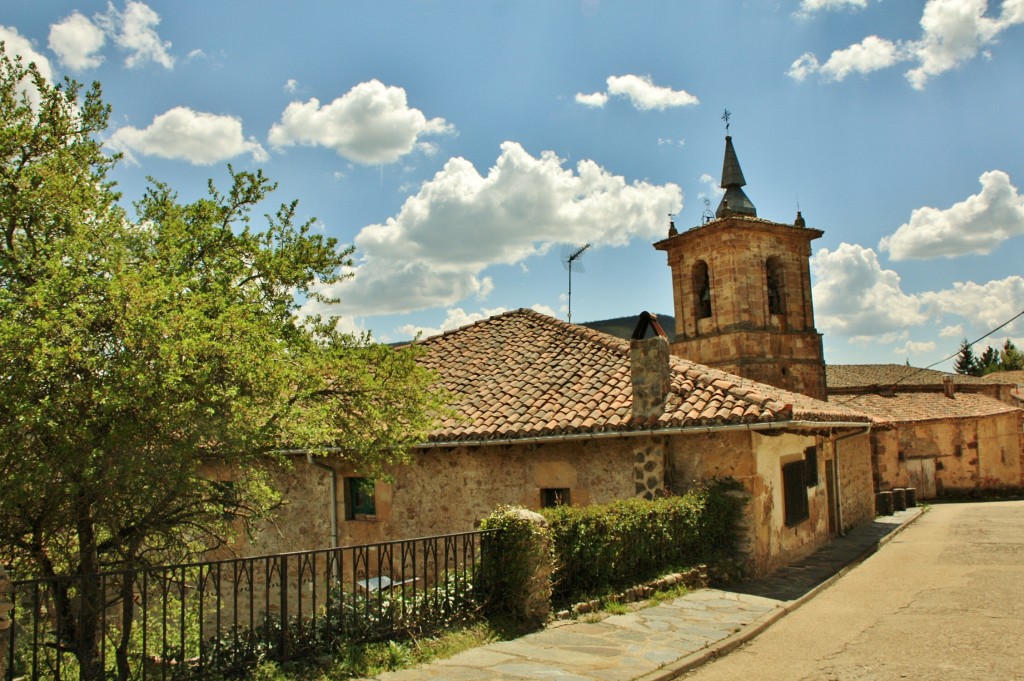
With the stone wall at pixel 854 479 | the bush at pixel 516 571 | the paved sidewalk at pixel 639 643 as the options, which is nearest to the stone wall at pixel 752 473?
the paved sidewalk at pixel 639 643

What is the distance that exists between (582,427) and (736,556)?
117 inches

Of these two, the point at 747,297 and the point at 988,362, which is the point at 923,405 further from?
the point at 988,362

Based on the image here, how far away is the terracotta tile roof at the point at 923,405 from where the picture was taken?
1375 inches

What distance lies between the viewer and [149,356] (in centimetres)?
630

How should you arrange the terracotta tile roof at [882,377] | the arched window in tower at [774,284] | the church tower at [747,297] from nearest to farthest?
the church tower at [747,297], the arched window in tower at [774,284], the terracotta tile roof at [882,377]

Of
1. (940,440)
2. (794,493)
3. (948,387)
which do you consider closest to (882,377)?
(948,387)

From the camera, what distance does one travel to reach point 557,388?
14.0m

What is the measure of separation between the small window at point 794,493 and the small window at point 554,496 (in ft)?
12.3

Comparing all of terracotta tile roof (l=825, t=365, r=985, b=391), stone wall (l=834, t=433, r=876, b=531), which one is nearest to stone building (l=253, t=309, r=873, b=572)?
stone wall (l=834, t=433, r=876, b=531)

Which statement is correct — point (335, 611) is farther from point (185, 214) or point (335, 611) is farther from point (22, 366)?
point (185, 214)

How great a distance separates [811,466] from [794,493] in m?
2.14

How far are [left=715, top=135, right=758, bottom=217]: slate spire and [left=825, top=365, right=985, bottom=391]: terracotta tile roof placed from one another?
41.0ft

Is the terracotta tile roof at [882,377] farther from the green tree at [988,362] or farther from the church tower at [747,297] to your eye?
the green tree at [988,362]

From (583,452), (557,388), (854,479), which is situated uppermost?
(557,388)
